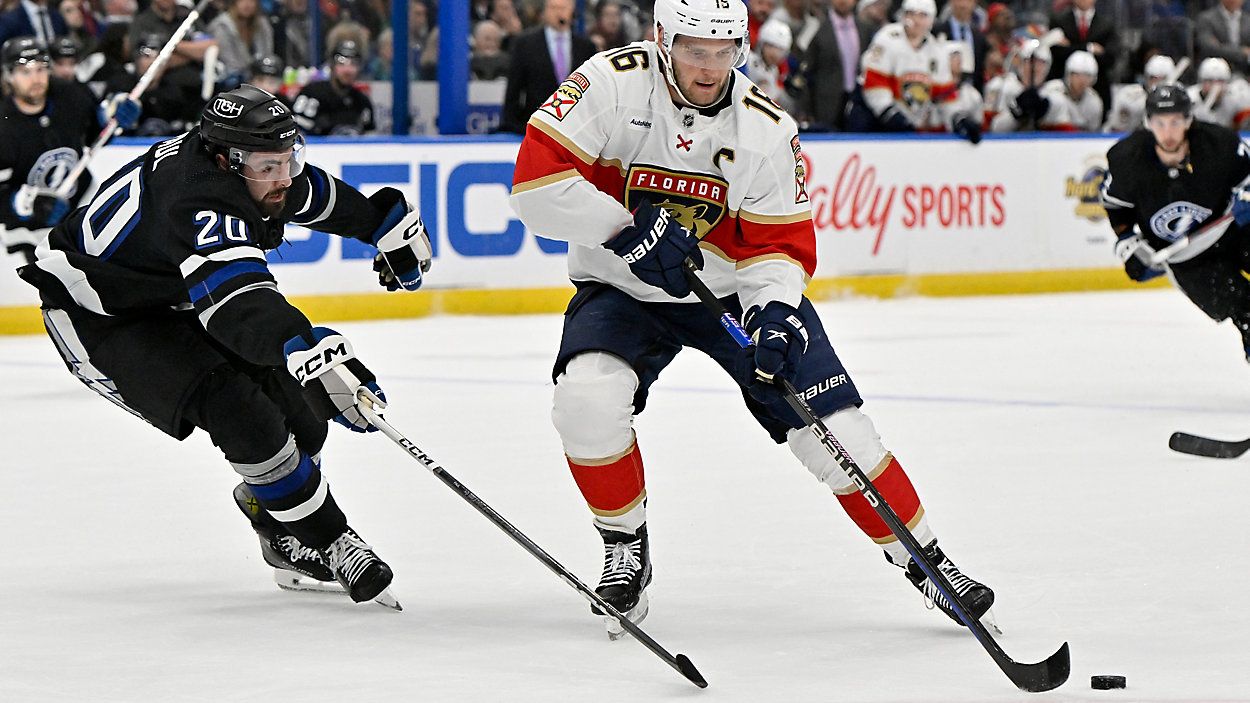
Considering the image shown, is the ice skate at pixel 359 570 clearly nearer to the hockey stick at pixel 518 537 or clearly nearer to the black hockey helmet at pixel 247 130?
the hockey stick at pixel 518 537

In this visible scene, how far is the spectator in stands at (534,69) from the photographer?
9609mm

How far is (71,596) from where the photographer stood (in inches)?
146

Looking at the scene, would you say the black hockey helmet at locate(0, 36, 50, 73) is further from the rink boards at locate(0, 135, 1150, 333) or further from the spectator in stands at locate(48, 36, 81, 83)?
the rink boards at locate(0, 135, 1150, 333)

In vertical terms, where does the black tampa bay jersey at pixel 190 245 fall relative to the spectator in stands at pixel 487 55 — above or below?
above

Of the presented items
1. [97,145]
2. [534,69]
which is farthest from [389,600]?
[534,69]

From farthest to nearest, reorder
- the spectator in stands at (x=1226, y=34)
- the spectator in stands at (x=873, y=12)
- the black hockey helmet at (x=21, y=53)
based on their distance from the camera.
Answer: the spectator in stands at (x=1226, y=34) < the spectator in stands at (x=873, y=12) < the black hockey helmet at (x=21, y=53)

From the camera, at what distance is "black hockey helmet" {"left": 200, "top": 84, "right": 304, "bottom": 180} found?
341cm

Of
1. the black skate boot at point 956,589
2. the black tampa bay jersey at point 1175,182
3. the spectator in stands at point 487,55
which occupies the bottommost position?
the spectator in stands at point 487,55

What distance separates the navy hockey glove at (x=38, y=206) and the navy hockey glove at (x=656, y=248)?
4.76 meters

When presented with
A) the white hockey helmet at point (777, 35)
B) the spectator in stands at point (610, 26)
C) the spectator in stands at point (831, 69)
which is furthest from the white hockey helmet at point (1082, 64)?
the spectator in stands at point (610, 26)

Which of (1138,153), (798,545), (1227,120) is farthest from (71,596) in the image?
(1227,120)

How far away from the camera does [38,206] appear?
7602 mm

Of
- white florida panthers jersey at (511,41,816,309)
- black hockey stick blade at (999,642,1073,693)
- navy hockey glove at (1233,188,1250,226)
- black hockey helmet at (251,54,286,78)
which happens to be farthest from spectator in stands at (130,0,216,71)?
black hockey stick blade at (999,642,1073,693)

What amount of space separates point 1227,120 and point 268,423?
984cm
